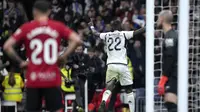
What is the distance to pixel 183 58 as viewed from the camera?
9406 mm

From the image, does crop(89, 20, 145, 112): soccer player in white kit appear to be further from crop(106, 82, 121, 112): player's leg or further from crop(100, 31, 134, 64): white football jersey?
crop(106, 82, 121, 112): player's leg

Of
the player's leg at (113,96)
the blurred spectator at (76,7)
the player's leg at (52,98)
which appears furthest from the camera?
the blurred spectator at (76,7)

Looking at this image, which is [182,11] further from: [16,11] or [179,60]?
[16,11]

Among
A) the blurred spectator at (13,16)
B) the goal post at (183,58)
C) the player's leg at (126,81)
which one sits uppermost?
the blurred spectator at (13,16)

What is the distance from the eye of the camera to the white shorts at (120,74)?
42.6 ft

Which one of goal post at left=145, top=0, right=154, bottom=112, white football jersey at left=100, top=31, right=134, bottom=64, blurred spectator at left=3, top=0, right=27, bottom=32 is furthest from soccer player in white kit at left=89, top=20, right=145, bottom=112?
blurred spectator at left=3, top=0, right=27, bottom=32

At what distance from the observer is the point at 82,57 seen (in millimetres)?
14445

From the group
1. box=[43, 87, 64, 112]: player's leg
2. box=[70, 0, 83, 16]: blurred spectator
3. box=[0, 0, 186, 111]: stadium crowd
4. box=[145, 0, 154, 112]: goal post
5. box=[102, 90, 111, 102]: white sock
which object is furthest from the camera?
box=[70, 0, 83, 16]: blurred spectator

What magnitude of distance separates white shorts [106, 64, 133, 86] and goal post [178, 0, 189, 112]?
3575 mm

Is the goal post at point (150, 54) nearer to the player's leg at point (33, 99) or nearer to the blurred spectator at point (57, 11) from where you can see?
the player's leg at point (33, 99)

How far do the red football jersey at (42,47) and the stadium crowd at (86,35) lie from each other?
12.4ft

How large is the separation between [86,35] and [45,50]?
28.4ft

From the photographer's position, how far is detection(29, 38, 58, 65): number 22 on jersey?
856 centimetres

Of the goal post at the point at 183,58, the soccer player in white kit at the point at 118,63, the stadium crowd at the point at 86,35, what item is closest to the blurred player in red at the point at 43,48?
the goal post at the point at 183,58
